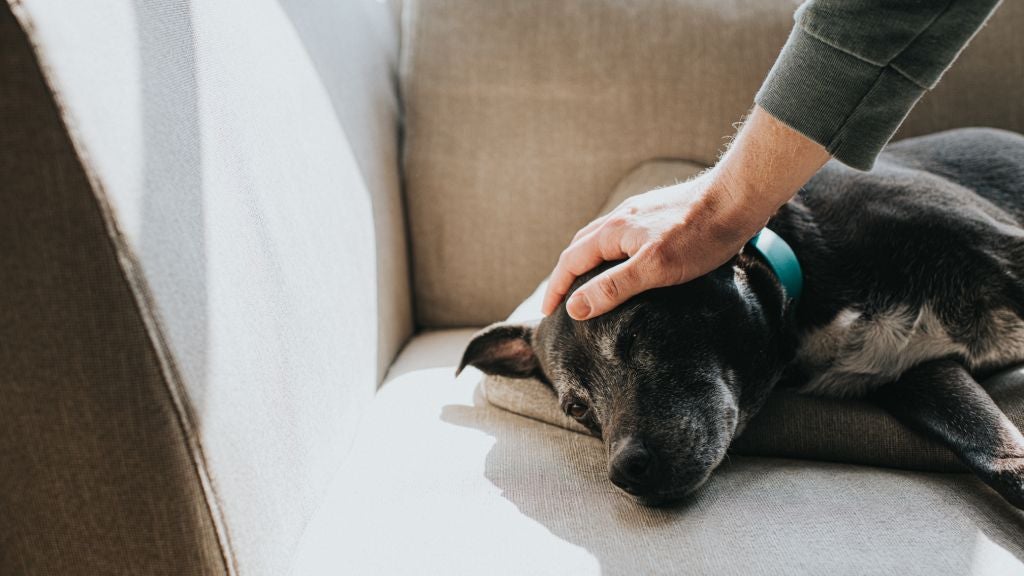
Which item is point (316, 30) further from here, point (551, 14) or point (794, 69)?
point (794, 69)

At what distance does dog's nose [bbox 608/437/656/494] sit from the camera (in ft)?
4.52

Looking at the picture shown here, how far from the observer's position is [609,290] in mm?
1534

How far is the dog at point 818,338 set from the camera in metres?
1.50

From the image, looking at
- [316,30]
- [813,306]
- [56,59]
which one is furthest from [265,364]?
[813,306]

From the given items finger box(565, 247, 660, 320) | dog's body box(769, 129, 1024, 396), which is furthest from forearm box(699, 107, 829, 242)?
dog's body box(769, 129, 1024, 396)

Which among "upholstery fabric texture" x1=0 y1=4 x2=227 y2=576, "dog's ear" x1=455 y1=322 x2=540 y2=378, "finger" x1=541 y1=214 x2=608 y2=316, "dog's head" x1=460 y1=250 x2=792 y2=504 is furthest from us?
"dog's ear" x1=455 y1=322 x2=540 y2=378

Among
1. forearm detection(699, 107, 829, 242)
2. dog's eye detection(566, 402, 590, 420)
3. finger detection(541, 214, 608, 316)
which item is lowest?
dog's eye detection(566, 402, 590, 420)

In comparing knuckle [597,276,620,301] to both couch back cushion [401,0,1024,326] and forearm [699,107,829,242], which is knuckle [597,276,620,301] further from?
couch back cushion [401,0,1024,326]

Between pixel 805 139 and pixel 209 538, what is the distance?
120 cm

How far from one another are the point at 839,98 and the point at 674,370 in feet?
2.06

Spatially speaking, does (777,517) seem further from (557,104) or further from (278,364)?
(557,104)

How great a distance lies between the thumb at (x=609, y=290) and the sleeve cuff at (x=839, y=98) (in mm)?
397

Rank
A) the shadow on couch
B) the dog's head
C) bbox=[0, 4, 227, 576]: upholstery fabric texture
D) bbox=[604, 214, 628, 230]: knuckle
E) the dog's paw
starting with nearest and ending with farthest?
bbox=[0, 4, 227, 576]: upholstery fabric texture
the shadow on couch
the dog's paw
the dog's head
bbox=[604, 214, 628, 230]: knuckle

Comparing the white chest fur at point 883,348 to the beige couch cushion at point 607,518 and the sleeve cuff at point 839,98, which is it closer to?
the beige couch cushion at point 607,518
